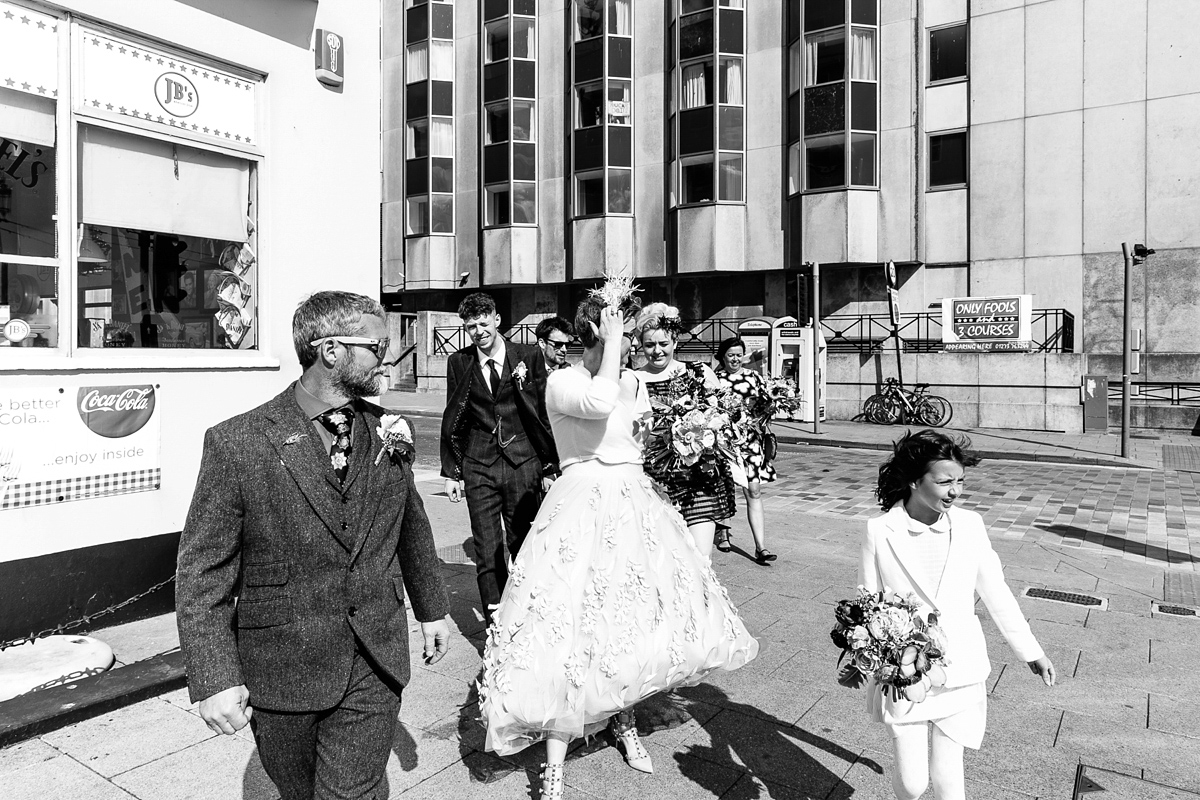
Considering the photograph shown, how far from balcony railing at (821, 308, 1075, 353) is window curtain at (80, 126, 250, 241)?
19.5 m

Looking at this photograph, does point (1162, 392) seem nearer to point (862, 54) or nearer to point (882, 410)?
point (882, 410)

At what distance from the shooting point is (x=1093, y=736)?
13.1 feet

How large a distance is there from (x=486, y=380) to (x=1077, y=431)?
18.8 metres

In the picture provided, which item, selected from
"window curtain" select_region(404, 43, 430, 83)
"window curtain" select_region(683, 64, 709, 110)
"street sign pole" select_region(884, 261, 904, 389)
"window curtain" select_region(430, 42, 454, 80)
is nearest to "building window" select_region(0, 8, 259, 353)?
"street sign pole" select_region(884, 261, 904, 389)

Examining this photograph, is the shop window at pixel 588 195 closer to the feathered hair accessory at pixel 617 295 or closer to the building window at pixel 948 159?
the building window at pixel 948 159

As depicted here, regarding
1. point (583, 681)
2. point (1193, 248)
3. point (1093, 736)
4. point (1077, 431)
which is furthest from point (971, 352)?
point (583, 681)

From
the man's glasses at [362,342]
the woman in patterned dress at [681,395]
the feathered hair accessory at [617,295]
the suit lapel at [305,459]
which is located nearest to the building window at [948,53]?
the woman in patterned dress at [681,395]

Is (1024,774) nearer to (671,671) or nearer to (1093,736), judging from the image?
(1093,736)

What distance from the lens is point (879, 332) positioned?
84.6 ft

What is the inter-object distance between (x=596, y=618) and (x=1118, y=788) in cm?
225

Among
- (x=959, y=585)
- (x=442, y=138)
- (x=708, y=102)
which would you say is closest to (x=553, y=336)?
(x=959, y=585)

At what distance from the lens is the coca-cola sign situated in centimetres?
515

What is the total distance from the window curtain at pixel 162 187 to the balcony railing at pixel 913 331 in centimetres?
1950

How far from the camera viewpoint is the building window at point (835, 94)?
997 inches
